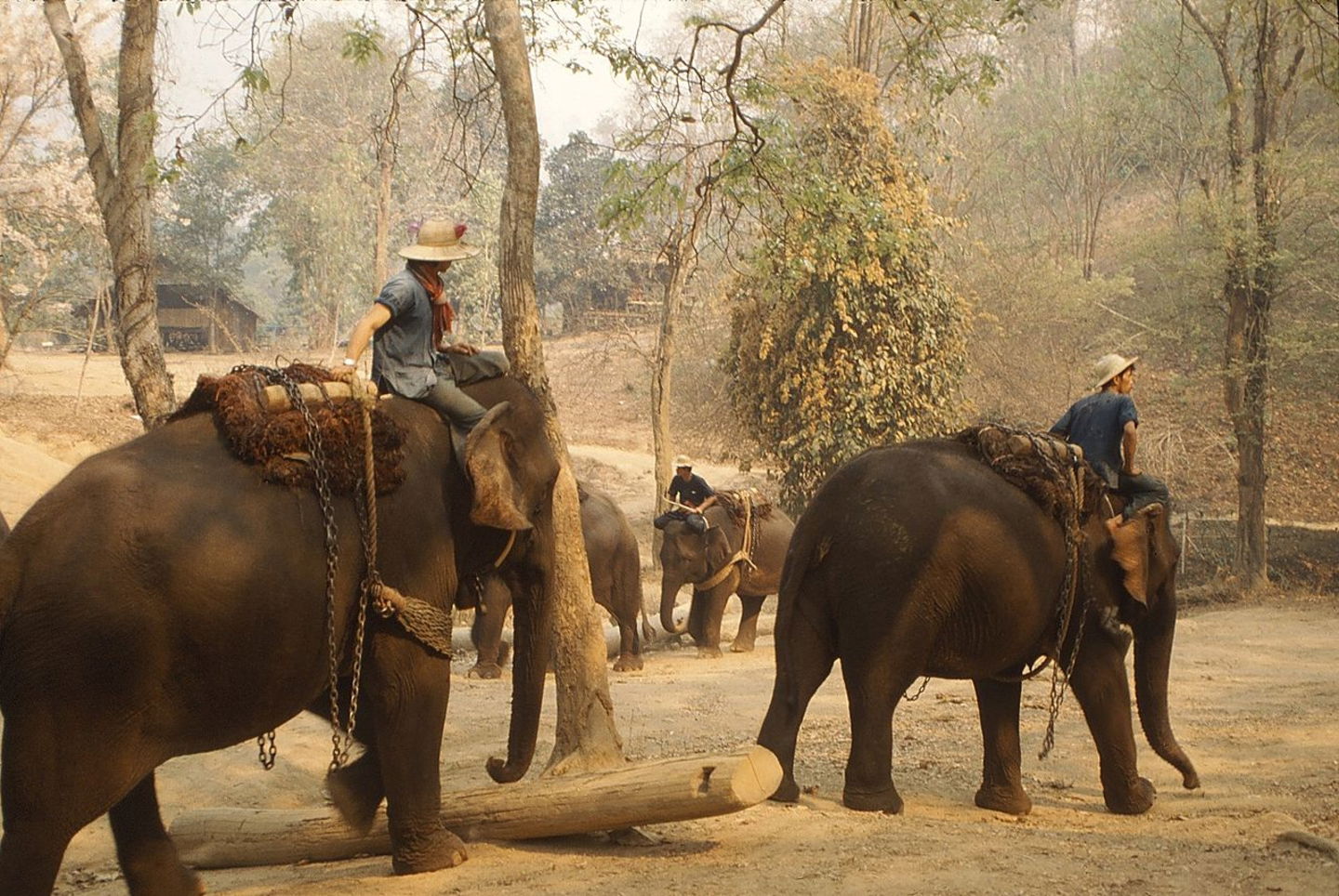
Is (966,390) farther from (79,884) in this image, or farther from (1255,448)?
(79,884)

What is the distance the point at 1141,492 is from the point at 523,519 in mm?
4066

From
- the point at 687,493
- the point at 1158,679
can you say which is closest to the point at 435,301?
the point at 1158,679

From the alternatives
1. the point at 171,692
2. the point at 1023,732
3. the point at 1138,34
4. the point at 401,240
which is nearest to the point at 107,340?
the point at 401,240

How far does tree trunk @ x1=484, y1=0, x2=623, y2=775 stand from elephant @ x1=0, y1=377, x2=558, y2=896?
0.81 metres

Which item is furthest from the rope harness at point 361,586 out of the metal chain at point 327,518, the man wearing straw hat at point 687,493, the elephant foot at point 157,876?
the man wearing straw hat at point 687,493

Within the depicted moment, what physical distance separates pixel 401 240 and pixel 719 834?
1933 inches

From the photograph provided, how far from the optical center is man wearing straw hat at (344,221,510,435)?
6527 millimetres

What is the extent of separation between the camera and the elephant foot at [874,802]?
293 inches

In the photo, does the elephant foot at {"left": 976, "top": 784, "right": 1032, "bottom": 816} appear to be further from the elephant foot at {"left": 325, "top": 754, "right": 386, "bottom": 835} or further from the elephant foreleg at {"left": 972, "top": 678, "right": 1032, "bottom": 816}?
the elephant foot at {"left": 325, "top": 754, "right": 386, "bottom": 835}

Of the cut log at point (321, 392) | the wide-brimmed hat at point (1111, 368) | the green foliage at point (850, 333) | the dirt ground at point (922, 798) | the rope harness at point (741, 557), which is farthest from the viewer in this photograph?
the green foliage at point (850, 333)

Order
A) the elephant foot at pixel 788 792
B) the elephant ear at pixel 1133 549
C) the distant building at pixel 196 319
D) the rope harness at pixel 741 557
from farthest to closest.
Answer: the distant building at pixel 196 319 < the rope harness at pixel 741 557 < the elephant ear at pixel 1133 549 < the elephant foot at pixel 788 792

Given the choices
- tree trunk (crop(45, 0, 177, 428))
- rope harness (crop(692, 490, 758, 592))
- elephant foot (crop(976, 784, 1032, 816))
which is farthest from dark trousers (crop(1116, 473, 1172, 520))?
rope harness (crop(692, 490, 758, 592))

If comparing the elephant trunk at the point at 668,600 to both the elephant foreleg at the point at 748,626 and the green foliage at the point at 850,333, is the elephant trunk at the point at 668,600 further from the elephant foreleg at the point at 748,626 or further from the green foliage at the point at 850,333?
the green foliage at the point at 850,333

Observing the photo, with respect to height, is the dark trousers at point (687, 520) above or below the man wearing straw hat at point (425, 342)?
below
